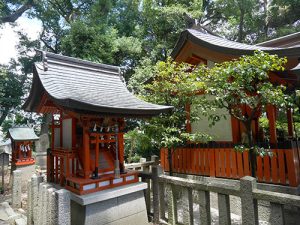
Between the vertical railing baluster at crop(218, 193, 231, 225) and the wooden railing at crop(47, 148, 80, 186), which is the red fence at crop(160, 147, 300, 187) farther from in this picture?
the wooden railing at crop(47, 148, 80, 186)

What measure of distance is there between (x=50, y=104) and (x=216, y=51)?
5313 mm

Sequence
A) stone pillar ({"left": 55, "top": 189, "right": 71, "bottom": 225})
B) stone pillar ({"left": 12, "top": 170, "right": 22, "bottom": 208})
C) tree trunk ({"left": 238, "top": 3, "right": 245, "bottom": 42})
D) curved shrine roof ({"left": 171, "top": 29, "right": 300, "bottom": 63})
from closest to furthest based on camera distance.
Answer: stone pillar ({"left": 55, "top": 189, "right": 71, "bottom": 225}) < curved shrine roof ({"left": 171, "top": 29, "right": 300, "bottom": 63}) < stone pillar ({"left": 12, "top": 170, "right": 22, "bottom": 208}) < tree trunk ({"left": 238, "top": 3, "right": 245, "bottom": 42})

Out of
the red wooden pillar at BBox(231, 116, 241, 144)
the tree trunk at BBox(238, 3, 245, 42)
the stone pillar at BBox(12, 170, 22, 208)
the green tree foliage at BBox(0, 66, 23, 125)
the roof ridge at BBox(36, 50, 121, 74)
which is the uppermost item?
the tree trunk at BBox(238, 3, 245, 42)

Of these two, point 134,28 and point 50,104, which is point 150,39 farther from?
point 50,104

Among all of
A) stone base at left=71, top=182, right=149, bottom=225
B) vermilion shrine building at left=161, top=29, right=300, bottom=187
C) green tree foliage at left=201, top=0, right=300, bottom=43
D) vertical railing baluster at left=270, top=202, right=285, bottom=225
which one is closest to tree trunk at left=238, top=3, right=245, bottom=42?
green tree foliage at left=201, top=0, right=300, bottom=43

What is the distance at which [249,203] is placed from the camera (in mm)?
3498

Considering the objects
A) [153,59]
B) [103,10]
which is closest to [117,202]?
[153,59]

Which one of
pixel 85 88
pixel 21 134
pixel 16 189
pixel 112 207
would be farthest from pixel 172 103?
pixel 21 134

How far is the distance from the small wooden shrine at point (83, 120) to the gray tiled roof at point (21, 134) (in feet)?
20.0

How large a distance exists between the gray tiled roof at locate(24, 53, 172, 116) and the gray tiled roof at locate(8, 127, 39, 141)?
6014 millimetres

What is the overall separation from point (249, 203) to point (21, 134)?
11869 millimetres

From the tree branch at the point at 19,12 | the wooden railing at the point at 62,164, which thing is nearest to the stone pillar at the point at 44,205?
the wooden railing at the point at 62,164

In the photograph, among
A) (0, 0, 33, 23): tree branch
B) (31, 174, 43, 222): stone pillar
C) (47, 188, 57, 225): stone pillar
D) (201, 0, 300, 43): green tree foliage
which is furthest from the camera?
(0, 0, 33, 23): tree branch

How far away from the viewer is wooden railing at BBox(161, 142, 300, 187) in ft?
18.6
